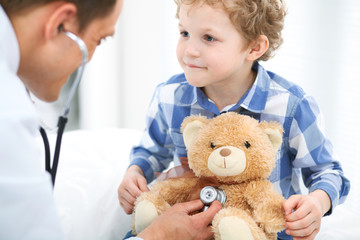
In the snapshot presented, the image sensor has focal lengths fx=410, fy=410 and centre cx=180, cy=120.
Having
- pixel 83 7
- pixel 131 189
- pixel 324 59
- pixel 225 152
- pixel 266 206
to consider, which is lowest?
pixel 131 189

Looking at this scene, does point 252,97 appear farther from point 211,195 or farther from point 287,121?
point 211,195

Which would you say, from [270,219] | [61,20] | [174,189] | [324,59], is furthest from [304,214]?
[324,59]

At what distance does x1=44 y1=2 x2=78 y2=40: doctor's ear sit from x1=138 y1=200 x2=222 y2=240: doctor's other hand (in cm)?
47

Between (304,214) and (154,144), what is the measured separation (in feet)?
1.85

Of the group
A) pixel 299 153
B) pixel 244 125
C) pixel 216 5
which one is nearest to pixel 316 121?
pixel 299 153

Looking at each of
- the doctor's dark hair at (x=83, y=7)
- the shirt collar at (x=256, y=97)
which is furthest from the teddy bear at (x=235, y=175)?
the doctor's dark hair at (x=83, y=7)

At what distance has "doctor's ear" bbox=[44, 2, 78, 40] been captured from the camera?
787 mm

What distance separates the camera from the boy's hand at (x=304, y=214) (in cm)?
92

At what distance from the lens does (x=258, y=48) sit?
113 centimetres

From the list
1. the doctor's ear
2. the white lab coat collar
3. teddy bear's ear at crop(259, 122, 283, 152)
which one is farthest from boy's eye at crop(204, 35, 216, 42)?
the white lab coat collar

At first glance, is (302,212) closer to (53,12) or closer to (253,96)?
(253,96)

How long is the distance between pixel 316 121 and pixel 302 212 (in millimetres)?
283

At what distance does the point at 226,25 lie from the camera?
105 cm

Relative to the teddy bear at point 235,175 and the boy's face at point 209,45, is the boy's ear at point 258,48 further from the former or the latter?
the teddy bear at point 235,175
